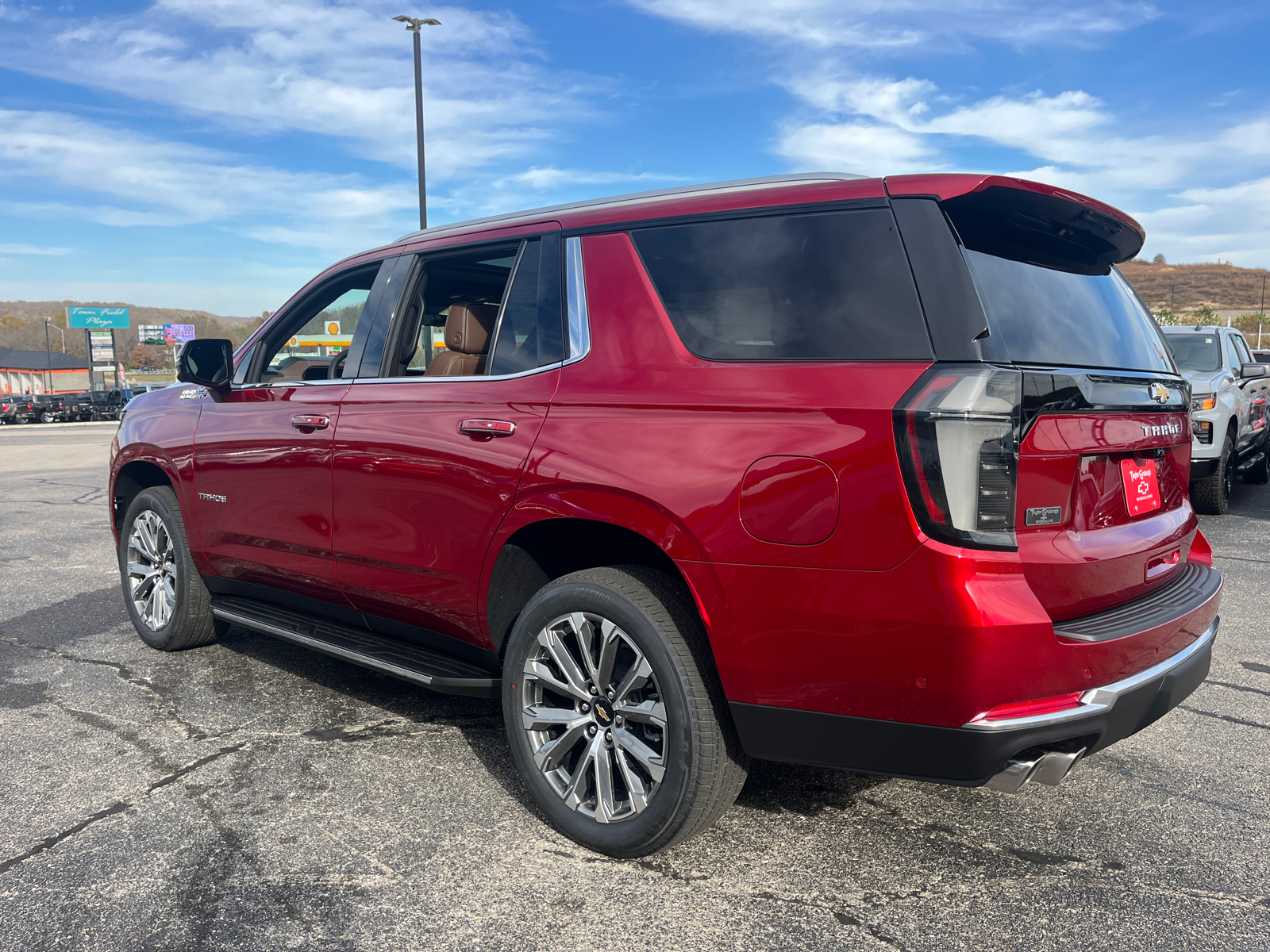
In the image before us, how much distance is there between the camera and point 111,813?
10.1 ft

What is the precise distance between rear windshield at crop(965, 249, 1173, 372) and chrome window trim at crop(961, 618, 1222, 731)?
83 centimetres

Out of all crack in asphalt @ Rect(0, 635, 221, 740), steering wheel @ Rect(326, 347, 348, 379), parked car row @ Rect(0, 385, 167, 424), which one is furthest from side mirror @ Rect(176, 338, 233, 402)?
parked car row @ Rect(0, 385, 167, 424)

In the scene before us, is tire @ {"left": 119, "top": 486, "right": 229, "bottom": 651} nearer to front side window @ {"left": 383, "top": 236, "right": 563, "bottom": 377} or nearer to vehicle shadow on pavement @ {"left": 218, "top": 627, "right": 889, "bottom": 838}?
vehicle shadow on pavement @ {"left": 218, "top": 627, "right": 889, "bottom": 838}

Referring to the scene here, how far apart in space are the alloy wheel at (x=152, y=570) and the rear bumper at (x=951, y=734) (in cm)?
348

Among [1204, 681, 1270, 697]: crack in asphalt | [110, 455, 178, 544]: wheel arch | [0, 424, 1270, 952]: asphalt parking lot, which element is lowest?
[1204, 681, 1270, 697]: crack in asphalt


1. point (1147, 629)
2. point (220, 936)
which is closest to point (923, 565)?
point (1147, 629)

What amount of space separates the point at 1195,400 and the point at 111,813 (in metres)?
8.69

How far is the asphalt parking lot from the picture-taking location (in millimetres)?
2406

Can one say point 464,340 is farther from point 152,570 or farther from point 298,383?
point 152,570

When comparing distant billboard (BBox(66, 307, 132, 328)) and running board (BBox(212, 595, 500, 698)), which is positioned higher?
distant billboard (BBox(66, 307, 132, 328))

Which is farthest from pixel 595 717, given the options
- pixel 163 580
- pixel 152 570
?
pixel 152 570

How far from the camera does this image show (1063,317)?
8.55ft

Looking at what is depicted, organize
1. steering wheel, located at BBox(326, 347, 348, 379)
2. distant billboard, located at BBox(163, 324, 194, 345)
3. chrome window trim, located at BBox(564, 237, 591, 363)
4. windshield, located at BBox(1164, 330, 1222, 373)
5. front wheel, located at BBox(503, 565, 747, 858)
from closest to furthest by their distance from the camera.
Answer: front wheel, located at BBox(503, 565, 747, 858), chrome window trim, located at BBox(564, 237, 591, 363), steering wheel, located at BBox(326, 347, 348, 379), windshield, located at BBox(1164, 330, 1222, 373), distant billboard, located at BBox(163, 324, 194, 345)

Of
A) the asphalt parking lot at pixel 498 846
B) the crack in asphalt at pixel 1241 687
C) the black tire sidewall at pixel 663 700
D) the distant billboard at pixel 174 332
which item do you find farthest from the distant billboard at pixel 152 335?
the crack in asphalt at pixel 1241 687
